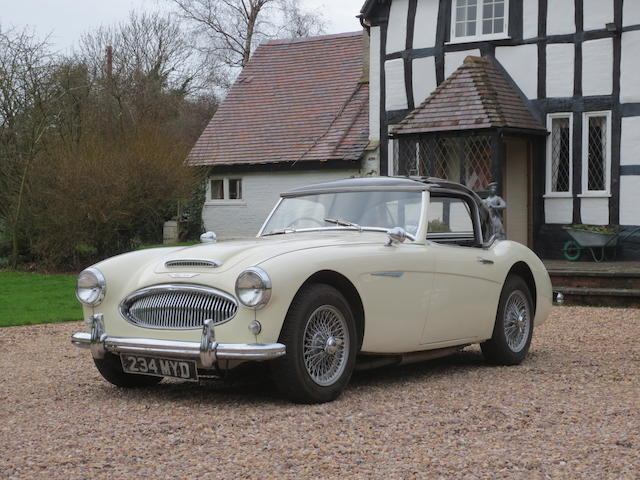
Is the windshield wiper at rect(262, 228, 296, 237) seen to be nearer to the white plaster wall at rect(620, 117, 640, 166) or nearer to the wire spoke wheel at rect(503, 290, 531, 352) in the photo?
the wire spoke wheel at rect(503, 290, 531, 352)

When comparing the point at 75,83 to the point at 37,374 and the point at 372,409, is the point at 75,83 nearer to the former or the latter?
the point at 37,374

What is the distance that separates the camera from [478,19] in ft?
60.0

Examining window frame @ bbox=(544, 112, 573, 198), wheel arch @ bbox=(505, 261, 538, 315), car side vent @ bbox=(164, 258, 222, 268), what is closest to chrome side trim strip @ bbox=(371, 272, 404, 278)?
car side vent @ bbox=(164, 258, 222, 268)

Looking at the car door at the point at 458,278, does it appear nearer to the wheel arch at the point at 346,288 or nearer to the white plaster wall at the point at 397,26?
the wheel arch at the point at 346,288

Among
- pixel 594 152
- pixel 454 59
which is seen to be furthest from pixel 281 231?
pixel 454 59

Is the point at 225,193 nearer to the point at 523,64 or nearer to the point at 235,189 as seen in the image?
the point at 235,189

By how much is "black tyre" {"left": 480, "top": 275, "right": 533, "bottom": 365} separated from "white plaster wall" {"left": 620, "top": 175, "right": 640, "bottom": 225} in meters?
9.50

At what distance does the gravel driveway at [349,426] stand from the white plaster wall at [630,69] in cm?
995

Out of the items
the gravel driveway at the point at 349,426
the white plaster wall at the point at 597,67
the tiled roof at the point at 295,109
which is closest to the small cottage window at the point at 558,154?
the white plaster wall at the point at 597,67

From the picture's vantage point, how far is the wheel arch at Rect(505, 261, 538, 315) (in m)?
7.86

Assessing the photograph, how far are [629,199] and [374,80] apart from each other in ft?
20.1

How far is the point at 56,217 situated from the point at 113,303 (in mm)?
12026

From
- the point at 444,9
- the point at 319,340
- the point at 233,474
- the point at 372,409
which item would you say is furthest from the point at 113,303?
the point at 444,9

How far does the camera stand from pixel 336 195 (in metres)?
7.31
